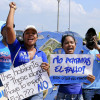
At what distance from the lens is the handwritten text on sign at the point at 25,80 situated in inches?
122

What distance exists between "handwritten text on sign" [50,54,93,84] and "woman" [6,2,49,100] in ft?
1.34

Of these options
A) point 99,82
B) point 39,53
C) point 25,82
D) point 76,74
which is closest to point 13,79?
point 25,82

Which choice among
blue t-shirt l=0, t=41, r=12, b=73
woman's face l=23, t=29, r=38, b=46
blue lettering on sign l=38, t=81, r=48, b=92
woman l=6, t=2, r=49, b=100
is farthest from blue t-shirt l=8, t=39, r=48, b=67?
blue t-shirt l=0, t=41, r=12, b=73

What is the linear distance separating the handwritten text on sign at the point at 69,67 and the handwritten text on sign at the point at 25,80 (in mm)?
383

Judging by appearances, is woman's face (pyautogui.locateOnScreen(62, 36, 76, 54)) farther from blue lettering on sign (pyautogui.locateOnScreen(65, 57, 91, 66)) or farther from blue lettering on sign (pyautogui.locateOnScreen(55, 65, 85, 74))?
blue lettering on sign (pyautogui.locateOnScreen(55, 65, 85, 74))

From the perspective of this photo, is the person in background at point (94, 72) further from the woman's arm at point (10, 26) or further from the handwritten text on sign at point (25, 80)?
the woman's arm at point (10, 26)

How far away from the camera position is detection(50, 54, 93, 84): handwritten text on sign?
356 centimetres

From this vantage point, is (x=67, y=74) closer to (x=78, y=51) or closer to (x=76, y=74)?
(x=76, y=74)

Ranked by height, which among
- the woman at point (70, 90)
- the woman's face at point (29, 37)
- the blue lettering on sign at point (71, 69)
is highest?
the woman's face at point (29, 37)

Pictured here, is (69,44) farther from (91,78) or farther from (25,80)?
(25,80)

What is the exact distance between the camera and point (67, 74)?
3590mm

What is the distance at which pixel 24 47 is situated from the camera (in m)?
3.19

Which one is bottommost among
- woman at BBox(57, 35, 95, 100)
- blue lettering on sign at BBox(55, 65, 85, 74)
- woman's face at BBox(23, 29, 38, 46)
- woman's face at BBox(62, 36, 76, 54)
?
woman at BBox(57, 35, 95, 100)

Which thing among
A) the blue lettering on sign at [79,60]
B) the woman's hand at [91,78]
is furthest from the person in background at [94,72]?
the woman's hand at [91,78]
